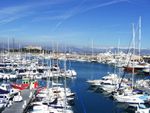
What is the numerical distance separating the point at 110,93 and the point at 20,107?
16.2m

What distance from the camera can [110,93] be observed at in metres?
44.9

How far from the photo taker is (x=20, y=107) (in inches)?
1248

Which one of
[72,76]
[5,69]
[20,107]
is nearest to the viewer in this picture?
[20,107]

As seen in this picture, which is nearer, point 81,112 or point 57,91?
point 81,112

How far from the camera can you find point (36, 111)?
29.1m

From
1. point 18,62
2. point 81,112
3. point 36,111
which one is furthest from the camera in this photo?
point 18,62

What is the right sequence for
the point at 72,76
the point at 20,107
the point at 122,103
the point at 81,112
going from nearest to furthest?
1. the point at 20,107
2. the point at 81,112
3. the point at 122,103
4. the point at 72,76

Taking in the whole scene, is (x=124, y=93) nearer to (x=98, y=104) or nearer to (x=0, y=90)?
(x=98, y=104)

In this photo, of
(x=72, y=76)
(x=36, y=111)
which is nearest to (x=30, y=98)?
(x=36, y=111)

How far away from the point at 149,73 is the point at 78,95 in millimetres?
36268

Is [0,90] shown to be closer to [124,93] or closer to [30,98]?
[30,98]

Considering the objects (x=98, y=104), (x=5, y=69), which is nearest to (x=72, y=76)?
(x=5, y=69)

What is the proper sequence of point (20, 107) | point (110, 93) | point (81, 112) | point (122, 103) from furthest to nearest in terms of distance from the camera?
point (110, 93), point (122, 103), point (81, 112), point (20, 107)

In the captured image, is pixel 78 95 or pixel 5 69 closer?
pixel 78 95
